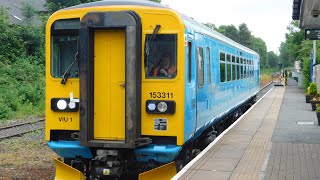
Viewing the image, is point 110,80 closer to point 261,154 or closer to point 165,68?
point 165,68

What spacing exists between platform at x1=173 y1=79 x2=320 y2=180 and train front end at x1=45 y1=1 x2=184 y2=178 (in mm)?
852

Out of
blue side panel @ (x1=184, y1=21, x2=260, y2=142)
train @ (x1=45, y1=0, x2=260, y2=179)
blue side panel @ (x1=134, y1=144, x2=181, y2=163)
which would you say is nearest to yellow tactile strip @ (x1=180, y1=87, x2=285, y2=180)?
blue side panel @ (x1=134, y1=144, x2=181, y2=163)

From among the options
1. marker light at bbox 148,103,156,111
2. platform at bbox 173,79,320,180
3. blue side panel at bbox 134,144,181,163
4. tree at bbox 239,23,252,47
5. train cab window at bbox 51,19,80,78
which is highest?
tree at bbox 239,23,252,47

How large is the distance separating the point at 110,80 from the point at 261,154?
151 inches

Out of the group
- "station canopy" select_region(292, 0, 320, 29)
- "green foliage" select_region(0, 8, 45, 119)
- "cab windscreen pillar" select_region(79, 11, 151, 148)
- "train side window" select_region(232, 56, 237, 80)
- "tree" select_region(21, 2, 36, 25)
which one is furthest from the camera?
"tree" select_region(21, 2, 36, 25)

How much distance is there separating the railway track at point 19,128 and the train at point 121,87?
6.71 metres

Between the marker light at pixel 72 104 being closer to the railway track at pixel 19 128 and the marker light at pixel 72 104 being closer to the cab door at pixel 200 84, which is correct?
the cab door at pixel 200 84

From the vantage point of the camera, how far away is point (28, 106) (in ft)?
73.5

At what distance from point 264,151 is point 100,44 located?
450 centimetres

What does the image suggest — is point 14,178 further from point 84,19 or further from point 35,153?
point 84,19

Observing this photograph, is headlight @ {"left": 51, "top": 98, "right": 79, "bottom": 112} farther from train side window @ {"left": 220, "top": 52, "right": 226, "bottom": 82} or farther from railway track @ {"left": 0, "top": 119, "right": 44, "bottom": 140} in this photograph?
railway track @ {"left": 0, "top": 119, "right": 44, "bottom": 140}

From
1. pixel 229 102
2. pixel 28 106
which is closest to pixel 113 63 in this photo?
pixel 229 102

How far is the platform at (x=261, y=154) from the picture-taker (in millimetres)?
7613

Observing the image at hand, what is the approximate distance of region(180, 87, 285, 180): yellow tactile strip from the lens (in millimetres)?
7555
